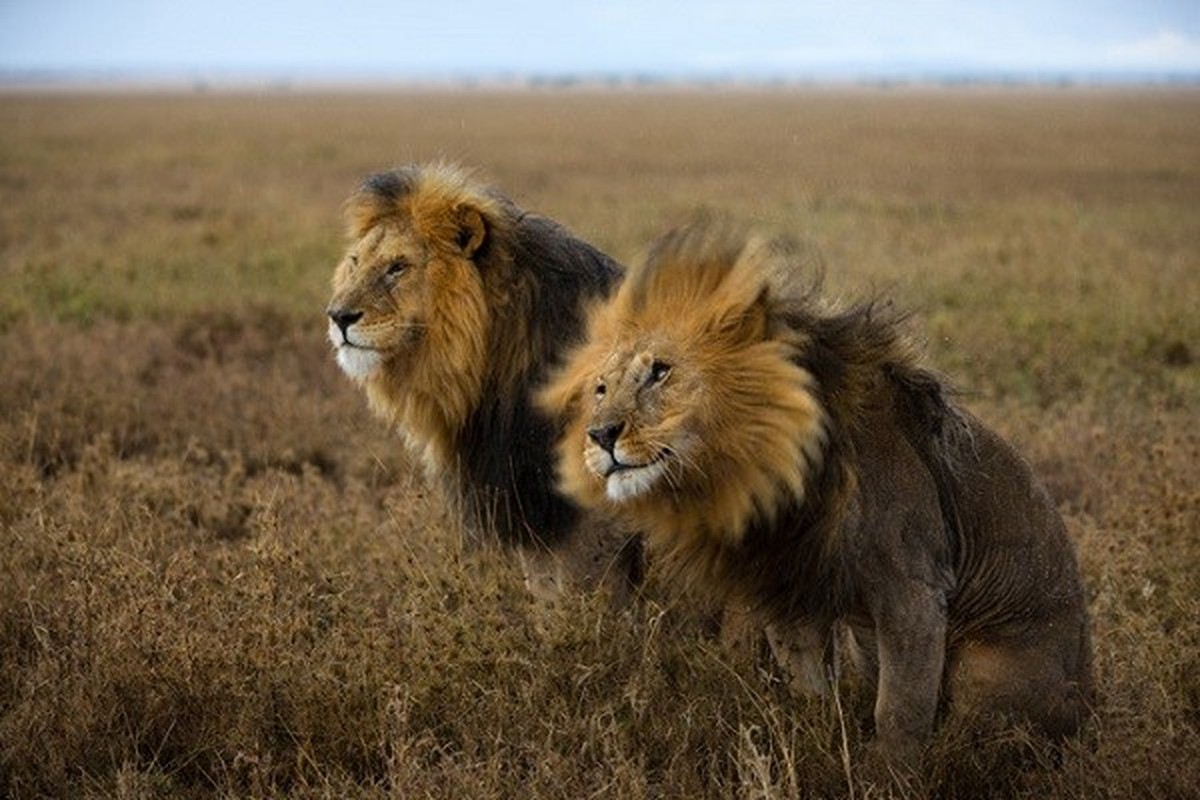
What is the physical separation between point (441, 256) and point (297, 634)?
1384 mm

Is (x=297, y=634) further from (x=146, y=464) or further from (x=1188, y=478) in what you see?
(x=1188, y=478)

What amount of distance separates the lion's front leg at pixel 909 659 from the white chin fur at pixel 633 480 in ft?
2.48

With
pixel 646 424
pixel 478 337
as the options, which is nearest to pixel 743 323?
pixel 646 424

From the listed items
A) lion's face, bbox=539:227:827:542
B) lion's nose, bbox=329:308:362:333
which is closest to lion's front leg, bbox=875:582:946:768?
lion's face, bbox=539:227:827:542

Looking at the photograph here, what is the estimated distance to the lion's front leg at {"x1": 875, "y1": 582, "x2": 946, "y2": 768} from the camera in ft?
12.4

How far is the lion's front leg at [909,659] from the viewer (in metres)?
3.77

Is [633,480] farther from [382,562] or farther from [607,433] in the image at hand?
[382,562]

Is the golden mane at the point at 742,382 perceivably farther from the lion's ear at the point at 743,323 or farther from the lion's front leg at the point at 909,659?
the lion's front leg at the point at 909,659

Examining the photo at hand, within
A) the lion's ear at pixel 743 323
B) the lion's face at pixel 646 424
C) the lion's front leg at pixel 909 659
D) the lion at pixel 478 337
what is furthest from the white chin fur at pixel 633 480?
the lion at pixel 478 337

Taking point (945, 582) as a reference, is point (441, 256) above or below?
above

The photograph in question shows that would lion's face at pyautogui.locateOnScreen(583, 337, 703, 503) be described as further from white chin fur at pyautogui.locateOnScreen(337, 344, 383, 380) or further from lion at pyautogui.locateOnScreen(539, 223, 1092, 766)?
white chin fur at pyautogui.locateOnScreen(337, 344, 383, 380)

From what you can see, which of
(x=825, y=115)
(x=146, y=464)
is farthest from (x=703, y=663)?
(x=825, y=115)

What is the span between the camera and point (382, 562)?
586cm

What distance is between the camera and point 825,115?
70.8 m
